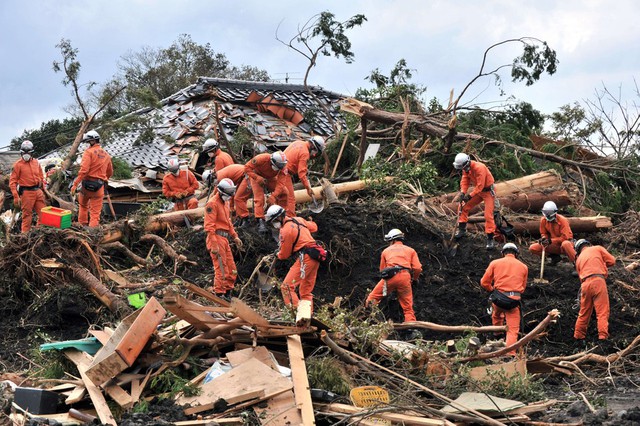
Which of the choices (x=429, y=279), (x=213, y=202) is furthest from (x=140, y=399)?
(x=429, y=279)

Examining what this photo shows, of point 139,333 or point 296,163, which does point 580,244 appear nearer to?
point 296,163

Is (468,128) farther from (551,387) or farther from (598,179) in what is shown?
(551,387)

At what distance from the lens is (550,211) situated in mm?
13219

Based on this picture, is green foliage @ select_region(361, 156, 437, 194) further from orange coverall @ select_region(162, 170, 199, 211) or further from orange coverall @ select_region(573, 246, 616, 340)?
orange coverall @ select_region(573, 246, 616, 340)

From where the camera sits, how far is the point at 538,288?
12953mm

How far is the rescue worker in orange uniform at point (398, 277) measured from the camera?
37.7 ft

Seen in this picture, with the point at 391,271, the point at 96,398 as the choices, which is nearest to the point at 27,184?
the point at 391,271

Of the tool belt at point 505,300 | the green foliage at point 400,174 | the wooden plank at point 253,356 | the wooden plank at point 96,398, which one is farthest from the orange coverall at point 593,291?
the wooden plank at point 96,398

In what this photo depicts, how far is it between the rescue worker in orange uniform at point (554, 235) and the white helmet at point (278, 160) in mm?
4028

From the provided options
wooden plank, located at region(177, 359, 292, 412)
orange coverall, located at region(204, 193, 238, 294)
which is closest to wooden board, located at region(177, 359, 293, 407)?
wooden plank, located at region(177, 359, 292, 412)

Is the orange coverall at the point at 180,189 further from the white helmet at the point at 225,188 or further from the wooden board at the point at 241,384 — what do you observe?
the wooden board at the point at 241,384

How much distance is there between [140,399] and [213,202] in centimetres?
518

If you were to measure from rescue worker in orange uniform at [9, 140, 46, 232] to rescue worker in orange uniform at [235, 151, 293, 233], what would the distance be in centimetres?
389

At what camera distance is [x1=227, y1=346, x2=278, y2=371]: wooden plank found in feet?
24.7
